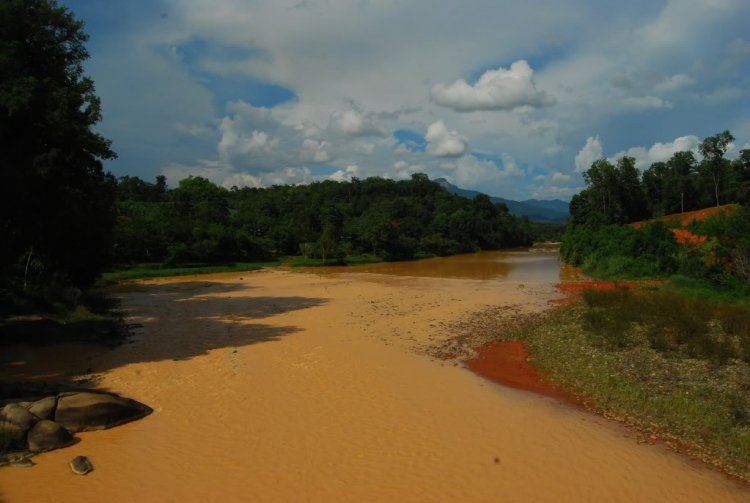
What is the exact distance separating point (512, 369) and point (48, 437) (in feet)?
36.5

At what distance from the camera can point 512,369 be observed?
13930 mm

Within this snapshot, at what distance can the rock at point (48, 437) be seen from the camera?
818cm

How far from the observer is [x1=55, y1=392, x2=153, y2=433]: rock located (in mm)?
8969

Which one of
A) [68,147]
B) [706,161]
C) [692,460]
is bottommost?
[692,460]

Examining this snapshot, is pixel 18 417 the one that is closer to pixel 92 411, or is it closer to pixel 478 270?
pixel 92 411

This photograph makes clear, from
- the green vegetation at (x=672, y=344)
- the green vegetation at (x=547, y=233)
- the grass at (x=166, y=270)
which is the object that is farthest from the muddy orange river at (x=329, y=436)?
the green vegetation at (x=547, y=233)

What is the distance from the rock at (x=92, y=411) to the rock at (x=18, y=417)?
459 mm

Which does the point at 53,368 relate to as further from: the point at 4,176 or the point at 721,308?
the point at 721,308

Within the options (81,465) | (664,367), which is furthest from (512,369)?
(81,465)

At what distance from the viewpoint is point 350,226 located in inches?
3012

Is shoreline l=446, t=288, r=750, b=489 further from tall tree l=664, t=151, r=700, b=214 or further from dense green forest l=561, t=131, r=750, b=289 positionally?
tall tree l=664, t=151, r=700, b=214

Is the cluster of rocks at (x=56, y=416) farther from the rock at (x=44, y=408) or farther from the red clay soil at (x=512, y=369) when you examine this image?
the red clay soil at (x=512, y=369)

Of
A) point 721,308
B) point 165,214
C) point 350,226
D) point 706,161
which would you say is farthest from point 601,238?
point 165,214

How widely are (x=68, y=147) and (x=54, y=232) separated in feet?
11.4
